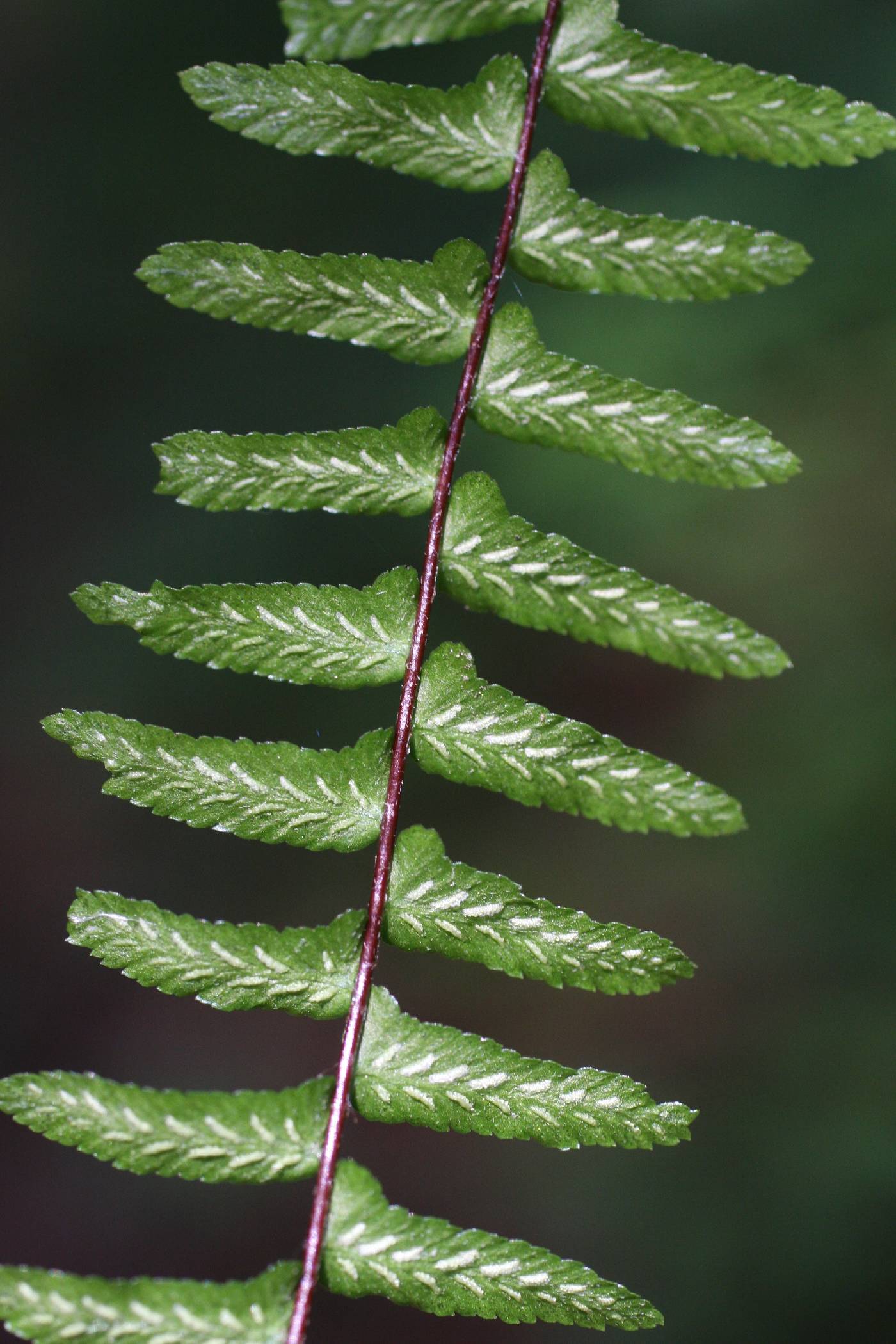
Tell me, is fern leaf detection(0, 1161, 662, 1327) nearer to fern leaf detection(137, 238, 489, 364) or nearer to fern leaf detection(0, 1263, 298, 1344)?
fern leaf detection(0, 1263, 298, 1344)

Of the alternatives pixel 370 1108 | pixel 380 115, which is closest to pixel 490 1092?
pixel 370 1108

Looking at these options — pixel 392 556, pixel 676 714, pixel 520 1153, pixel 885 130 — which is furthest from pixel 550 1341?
pixel 885 130

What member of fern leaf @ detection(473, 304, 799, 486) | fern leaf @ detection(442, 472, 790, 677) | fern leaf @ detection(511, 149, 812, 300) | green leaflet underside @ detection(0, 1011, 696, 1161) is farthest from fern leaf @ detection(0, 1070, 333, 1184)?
fern leaf @ detection(511, 149, 812, 300)

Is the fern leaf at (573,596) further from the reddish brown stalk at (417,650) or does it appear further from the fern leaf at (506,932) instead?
the fern leaf at (506,932)

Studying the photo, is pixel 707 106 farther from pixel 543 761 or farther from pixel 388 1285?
pixel 388 1285

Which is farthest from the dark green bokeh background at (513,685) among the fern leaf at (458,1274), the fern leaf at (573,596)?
the fern leaf at (573,596)

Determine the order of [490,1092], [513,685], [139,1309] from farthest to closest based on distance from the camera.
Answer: [513,685] < [490,1092] < [139,1309]
